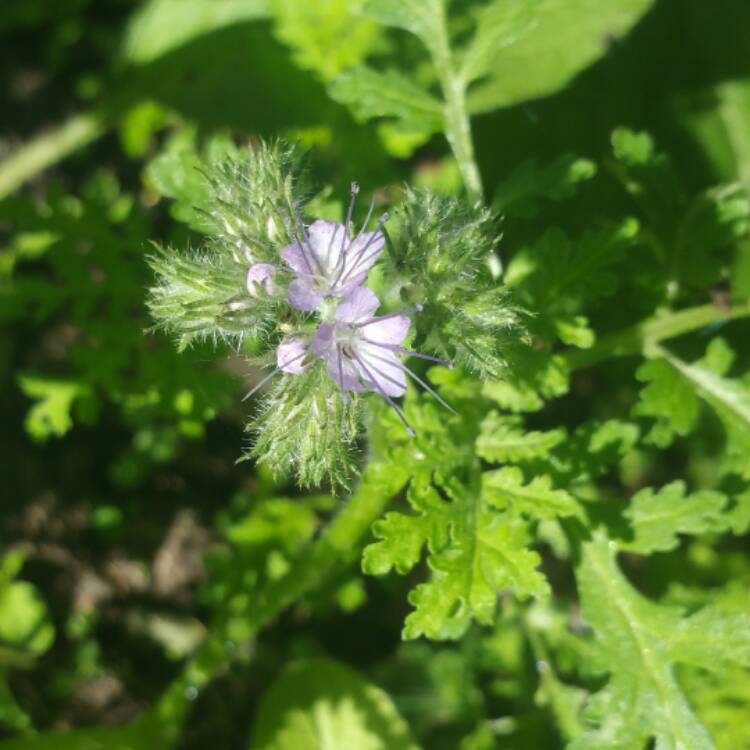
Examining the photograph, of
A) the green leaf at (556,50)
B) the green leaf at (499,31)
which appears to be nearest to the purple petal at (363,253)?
the green leaf at (499,31)

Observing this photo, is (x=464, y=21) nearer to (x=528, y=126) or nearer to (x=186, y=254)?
(x=528, y=126)

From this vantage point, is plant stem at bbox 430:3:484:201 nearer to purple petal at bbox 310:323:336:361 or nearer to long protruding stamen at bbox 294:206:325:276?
long protruding stamen at bbox 294:206:325:276

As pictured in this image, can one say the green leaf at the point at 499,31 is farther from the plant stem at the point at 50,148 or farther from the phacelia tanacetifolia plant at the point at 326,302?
the plant stem at the point at 50,148

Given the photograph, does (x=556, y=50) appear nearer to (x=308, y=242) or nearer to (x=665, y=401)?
(x=665, y=401)

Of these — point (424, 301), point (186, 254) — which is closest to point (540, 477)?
point (424, 301)

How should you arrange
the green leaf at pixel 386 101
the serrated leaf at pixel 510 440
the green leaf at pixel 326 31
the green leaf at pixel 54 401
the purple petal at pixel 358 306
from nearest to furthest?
the purple petal at pixel 358 306, the serrated leaf at pixel 510 440, the green leaf at pixel 386 101, the green leaf at pixel 54 401, the green leaf at pixel 326 31

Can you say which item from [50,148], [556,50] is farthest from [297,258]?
[50,148]

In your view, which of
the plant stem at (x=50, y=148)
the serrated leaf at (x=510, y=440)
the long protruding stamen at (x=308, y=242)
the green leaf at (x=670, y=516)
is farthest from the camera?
the plant stem at (x=50, y=148)

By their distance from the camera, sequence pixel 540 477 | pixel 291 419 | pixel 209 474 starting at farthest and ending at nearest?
pixel 209 474 < pixel 540 477 < pixel 291 419
